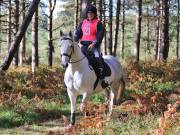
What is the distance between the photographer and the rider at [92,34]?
11.8 meters

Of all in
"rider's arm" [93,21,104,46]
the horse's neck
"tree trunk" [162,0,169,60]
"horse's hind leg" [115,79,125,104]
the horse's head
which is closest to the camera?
the horse's head

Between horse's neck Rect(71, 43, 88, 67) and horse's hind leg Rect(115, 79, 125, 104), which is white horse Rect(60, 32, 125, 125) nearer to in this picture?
horse's neck Rect(71, 43, 88, 67)

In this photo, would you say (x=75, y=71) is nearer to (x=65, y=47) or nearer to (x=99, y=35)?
(x=65, y=47)

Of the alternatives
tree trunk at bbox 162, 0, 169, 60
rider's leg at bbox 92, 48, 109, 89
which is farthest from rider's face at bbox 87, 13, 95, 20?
tree trunk at bbox 162, 0, 169, 60

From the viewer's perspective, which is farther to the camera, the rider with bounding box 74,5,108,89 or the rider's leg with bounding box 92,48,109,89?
the rider's leg with bounding box 92,48,109,89

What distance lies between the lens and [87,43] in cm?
1204

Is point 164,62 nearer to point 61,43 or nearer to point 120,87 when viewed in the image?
point 120,87

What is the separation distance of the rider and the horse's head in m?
1.25

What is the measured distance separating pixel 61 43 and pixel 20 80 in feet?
25.8

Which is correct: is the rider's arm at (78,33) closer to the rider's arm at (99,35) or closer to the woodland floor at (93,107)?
the rider's arm at (99,35)

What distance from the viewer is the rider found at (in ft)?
38.8

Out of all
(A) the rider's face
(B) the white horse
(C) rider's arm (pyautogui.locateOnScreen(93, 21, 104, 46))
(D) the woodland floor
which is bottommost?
(D) the woodland floor

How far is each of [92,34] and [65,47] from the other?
1.77 m

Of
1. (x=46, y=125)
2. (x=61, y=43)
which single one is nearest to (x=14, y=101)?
(x=46, y=125)
